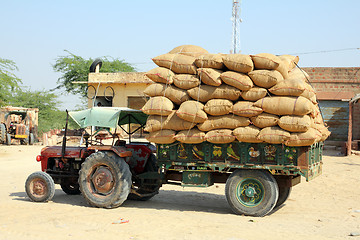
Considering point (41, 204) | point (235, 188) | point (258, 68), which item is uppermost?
point (258, 68)

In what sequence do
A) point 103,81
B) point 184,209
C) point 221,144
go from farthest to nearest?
point 103,81, point 184,209, point 221,144

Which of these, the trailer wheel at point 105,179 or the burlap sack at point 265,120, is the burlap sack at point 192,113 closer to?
the burlap sack at point 265,120

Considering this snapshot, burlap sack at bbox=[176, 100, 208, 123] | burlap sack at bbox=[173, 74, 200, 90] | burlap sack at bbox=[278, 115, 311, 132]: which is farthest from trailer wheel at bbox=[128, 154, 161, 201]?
burlap sack at bbox=[278, 115, 311, 132]

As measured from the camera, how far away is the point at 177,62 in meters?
8.38

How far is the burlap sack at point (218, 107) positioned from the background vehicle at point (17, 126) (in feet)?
66.5

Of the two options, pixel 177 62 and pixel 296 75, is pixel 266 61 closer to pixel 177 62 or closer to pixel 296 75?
pixel 296 75

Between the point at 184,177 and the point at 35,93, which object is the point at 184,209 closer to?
the point at 184,177

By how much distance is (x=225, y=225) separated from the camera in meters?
6.99

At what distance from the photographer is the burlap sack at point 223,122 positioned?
7778 millimetres

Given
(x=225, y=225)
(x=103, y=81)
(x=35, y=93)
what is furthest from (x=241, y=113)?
(x=35, y=93)

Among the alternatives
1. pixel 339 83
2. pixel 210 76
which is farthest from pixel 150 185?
pixel 339 83

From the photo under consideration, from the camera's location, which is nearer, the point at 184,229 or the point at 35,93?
the point at 184,229

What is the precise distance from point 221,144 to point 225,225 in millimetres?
1638

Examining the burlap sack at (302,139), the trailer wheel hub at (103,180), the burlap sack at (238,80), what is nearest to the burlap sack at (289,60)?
the burlap sack at (238,80)
